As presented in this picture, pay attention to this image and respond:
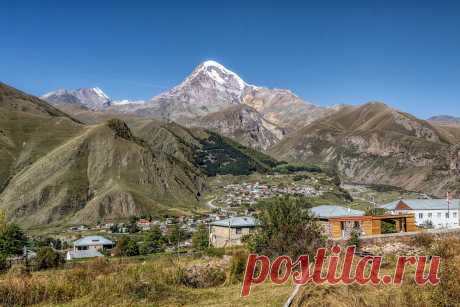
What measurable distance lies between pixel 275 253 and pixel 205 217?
466 ft

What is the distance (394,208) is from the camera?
87312 millimetres

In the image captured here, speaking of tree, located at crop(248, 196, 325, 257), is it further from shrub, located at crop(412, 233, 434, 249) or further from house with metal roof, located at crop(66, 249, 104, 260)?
house with metal roof, located at crop(66, 249, 104, 260)

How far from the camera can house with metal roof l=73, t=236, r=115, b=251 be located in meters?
109

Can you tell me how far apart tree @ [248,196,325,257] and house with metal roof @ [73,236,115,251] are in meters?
93.8

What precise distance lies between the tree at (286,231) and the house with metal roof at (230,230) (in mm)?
49113

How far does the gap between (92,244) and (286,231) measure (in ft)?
319

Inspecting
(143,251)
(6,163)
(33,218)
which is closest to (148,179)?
(33,218)

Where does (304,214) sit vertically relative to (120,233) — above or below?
above

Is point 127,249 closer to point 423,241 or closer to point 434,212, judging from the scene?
point 434,212

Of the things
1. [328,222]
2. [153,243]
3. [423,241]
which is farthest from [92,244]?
[423,241]

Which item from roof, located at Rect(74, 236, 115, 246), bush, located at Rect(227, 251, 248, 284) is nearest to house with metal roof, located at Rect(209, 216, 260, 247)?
roof, located at Rect(74, 236, 115, 246)

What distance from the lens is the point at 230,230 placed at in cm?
7469

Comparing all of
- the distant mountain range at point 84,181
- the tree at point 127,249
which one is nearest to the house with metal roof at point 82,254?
the tree at point 127,249

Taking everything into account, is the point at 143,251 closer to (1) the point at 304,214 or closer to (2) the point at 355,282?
(1) the point at 304,214
